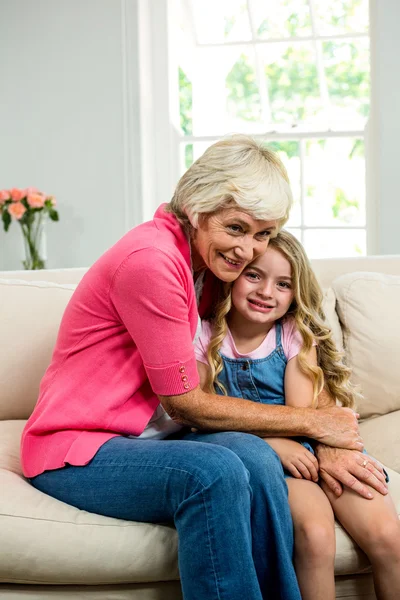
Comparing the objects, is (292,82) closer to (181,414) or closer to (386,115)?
(386,115)

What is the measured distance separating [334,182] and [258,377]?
2500 millimetres

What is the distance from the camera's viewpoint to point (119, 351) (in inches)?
61.9

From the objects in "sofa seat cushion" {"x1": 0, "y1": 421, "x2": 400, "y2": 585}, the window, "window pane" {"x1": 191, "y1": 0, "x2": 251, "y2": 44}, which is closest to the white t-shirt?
"sofa seat cushion" {"x1": 0, "y1": 421, "x2": 400, "y2": 585}

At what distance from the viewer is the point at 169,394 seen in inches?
58.1

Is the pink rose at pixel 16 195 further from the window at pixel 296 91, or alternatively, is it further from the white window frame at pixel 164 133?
the window at pixel 296 91

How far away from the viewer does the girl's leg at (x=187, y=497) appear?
1283mm

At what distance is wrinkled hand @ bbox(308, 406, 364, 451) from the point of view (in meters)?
1.58

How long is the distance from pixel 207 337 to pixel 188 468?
50 cm

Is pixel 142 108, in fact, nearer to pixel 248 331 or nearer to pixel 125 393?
pixel 248 331

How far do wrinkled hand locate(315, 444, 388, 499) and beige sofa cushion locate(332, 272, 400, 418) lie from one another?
46 cm

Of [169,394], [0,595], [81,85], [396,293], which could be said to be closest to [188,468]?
[169,394]

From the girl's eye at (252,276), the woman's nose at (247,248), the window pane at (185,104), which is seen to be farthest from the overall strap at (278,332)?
the window pane at (185,104)

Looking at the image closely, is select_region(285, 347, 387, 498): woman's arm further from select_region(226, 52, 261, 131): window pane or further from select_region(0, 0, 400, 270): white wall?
select_region(226, 52, 261, 131): window pane

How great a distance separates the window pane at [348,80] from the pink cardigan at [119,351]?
8.56ft
